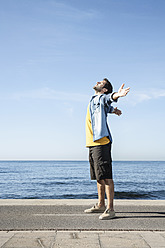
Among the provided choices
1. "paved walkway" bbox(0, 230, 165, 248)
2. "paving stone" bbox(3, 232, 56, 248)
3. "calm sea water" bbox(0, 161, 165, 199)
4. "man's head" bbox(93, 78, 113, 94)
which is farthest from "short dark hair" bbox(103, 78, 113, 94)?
"calm sea water" bbox(0, 161, 165, 199)

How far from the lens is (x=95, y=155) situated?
4.40 meters

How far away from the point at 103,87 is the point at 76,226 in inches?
84.2

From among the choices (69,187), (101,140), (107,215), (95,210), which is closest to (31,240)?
(107,215)

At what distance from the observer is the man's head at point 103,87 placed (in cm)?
459

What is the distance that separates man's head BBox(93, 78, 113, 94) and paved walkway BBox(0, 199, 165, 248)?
1.91 meters

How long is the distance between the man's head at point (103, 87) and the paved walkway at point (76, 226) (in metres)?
1.91

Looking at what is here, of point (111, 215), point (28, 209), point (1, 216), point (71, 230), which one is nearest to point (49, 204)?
point (28, 209)

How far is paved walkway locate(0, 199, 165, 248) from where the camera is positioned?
2.94 metres

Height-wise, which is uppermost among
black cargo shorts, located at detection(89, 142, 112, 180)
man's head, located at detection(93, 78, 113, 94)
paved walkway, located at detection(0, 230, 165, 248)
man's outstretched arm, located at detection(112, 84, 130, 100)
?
man's head, located at detection(93, 78, 113, 94)

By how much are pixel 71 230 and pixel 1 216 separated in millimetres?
1317

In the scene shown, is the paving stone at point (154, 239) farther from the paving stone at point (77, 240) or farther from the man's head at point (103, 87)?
the man's head at point (103, 87)

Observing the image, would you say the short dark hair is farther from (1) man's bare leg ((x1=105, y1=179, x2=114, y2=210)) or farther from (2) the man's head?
(1) man's bare leg ((x1=105, y1=179, x2=114, y2=210))

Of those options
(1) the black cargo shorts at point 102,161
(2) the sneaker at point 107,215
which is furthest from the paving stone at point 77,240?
(1) the black cargo shorts at point 102,161

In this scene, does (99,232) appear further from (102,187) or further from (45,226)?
Answer: (102,187)
